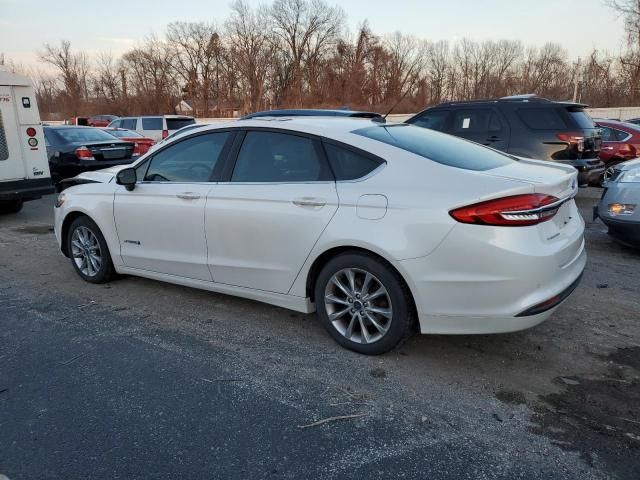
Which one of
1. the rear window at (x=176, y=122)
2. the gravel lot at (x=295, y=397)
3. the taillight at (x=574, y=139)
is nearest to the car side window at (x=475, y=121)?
the taillight at (x=574, y=139)

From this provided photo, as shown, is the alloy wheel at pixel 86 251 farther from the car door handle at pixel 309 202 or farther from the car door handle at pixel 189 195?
the car door handle at pixel 309 202

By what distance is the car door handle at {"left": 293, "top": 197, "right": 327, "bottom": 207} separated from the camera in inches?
137

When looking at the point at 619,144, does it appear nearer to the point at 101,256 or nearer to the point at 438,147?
the point at 438,147

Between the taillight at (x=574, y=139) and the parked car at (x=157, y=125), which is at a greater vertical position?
the parked car at (x=157, y=125)

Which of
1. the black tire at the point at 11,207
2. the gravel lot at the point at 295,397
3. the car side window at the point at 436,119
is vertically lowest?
the gravel lot at the point at 295,397

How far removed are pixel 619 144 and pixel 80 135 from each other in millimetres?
11656

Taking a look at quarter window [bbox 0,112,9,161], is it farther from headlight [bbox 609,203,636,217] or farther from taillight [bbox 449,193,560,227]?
headlight [bbox 609,203,636,217]

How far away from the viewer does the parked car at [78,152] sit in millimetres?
10555

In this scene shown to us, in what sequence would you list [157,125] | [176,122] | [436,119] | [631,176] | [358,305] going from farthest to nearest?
1. [176,122]
2. [157,125]
3. [436,119]
4. [631,176]
5. [358,305]

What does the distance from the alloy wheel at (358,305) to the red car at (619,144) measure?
930 cm

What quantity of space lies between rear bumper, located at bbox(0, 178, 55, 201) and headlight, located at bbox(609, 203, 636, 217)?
8.45 metres

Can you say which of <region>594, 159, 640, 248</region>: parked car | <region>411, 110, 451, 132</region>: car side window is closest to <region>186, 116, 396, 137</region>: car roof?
<region>594, 159, 640, 248</region>: parked car

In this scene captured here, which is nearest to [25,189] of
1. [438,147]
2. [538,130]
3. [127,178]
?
[127,178]

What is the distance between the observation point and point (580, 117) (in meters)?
8.42
